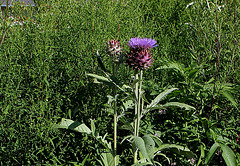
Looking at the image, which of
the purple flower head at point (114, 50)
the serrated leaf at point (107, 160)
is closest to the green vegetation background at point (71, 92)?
the serrated leaf at point (107, 160)

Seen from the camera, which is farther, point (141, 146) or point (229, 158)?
point (229, 158)

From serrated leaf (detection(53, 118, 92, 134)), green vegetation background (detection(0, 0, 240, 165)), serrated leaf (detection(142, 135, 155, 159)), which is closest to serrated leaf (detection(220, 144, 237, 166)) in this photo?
green vegetation background (detection(0, 0, 240, 165))

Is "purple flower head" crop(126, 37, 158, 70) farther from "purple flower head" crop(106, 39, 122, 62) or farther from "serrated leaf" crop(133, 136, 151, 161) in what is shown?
"serrated leaf" crop(133, 136, 151, 161)

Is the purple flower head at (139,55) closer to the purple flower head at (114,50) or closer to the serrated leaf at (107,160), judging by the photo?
the purple flower head at (114,50)

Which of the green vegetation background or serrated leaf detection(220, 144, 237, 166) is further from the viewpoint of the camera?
the green vegetation background

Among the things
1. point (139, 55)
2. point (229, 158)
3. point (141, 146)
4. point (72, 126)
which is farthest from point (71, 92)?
point (229, 158)

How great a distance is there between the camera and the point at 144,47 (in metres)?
1.48

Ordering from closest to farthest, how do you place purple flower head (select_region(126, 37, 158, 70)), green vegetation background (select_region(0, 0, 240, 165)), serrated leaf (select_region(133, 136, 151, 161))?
serrated leaf (select_region(133, 136, 151, 161)) < purple flower head (select_region(126, 37, 158, 70)) < green vegetation background (select_region(0, 0, 240, 165))

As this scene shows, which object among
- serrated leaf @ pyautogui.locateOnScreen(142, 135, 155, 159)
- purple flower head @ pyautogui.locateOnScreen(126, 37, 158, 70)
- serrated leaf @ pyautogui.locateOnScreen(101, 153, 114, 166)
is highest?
purple flower head @ pyautogui.locateOnScreen(126, 37, 158, 70)

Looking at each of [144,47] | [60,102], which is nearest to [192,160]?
[144,47]

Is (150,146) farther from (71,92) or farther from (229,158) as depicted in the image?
(71,92)

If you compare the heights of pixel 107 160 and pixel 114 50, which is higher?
pixel 114 50

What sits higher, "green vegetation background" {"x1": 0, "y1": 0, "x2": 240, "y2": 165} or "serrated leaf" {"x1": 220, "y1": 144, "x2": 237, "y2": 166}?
"green vegetation background" {"x1": 0, "y1": 0, "x2": 240, "y2": 165}

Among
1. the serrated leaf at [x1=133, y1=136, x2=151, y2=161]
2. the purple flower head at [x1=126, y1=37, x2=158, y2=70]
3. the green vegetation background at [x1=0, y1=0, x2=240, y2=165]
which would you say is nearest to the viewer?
the serrated leaf at [x1=133, y1=136, x2=151, y2=161]
